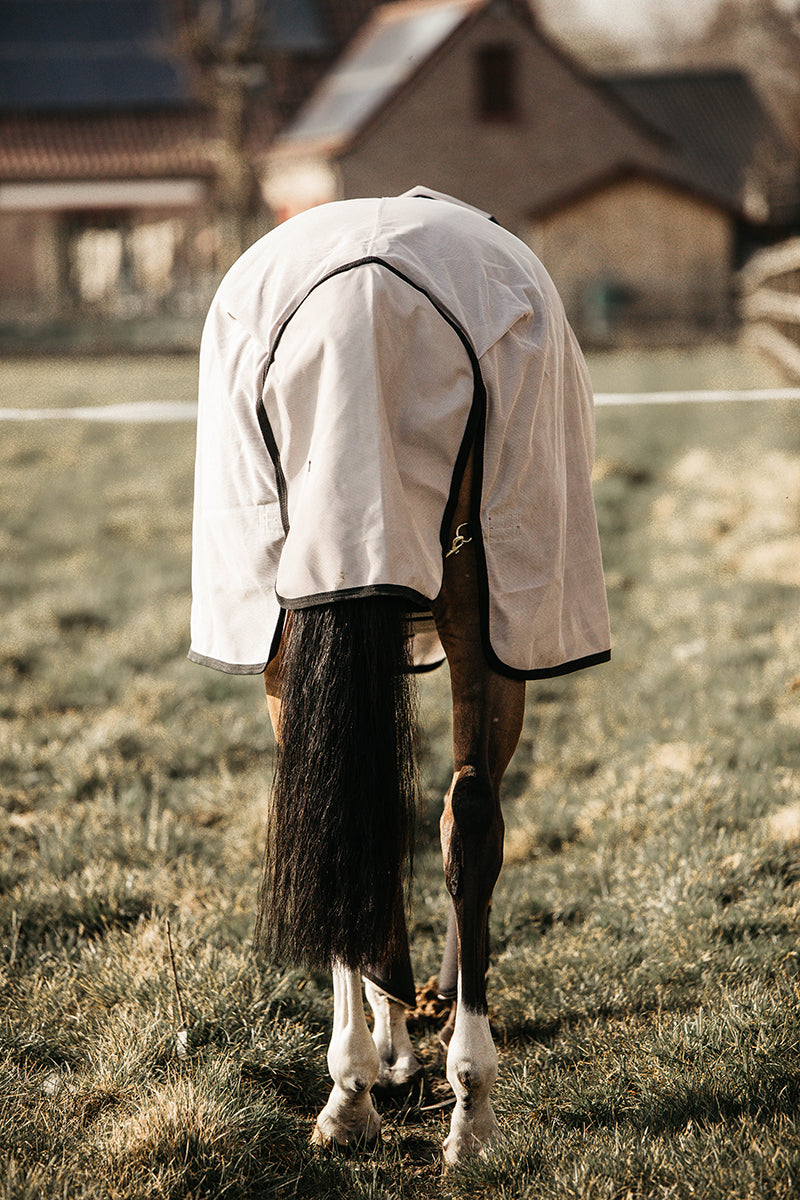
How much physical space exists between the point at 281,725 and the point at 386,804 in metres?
0.23

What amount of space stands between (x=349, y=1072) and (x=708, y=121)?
123 feet

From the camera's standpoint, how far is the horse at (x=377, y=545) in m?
1.89

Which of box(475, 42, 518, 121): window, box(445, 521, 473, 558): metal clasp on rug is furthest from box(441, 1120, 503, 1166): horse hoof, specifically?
box(475, 42, 518, 121): window

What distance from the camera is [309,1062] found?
7.95 ft

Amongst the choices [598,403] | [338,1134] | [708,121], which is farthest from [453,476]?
[708,121]

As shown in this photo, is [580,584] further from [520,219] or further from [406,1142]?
[520,219]

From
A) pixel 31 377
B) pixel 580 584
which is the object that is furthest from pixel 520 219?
pixel 580 584

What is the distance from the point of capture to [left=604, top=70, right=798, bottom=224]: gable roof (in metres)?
32.9

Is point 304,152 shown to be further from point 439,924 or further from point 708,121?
point 439,924

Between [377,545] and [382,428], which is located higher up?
[382,428]

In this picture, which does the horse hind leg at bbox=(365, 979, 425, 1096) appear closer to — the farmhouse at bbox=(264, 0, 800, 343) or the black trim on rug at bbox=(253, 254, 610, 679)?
the black trim on rug at bbox=(253, 254, 610, 679)

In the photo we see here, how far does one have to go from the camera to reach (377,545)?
1839 millimetres

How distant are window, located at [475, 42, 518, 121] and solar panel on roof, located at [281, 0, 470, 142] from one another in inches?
40.9

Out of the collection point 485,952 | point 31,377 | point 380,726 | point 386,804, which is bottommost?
point 485,952
